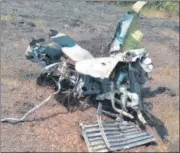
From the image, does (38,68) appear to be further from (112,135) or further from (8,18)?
(8,18)

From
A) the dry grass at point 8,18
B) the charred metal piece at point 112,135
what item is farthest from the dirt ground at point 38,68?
the charred metal piece at point 112,135

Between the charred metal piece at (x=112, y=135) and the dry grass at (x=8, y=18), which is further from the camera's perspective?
the dry grass at (x=8, y=18)

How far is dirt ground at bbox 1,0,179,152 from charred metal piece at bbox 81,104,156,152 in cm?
17

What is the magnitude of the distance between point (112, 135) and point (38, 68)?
12.6 feet

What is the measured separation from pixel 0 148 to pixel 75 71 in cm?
248

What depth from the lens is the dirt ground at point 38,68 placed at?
865 cm

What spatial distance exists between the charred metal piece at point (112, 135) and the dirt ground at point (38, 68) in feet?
0.57

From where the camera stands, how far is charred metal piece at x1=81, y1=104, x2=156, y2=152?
8.30 m

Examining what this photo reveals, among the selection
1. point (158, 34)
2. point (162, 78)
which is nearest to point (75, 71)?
point (162, 78)

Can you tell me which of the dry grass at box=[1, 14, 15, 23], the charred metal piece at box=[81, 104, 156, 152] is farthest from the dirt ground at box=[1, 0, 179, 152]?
the charred metal piece at box=[81, 104, 156, 152]

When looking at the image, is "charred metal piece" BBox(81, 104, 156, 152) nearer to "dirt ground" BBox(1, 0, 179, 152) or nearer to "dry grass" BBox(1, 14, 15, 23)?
"dirt ground" BBox(1, 0, 179, 152)

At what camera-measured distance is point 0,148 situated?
26.7 ft

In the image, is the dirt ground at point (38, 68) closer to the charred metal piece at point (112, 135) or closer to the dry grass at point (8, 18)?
the dry grass at point (8, 18)

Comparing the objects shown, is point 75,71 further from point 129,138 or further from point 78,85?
point 129,138
